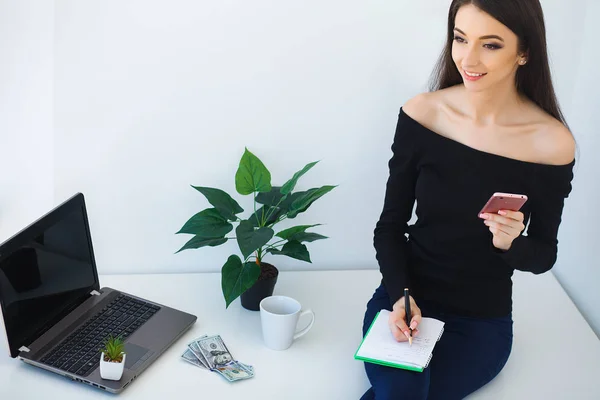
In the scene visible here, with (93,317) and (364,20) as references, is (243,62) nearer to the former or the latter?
(364,20)

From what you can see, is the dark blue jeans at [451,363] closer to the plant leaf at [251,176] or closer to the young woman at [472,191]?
the young woman at [472,191]

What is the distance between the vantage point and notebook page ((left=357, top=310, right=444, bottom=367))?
159 cm

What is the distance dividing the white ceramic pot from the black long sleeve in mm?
632

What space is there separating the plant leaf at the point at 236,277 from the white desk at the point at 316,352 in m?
0.11

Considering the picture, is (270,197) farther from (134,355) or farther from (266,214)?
(134,355)

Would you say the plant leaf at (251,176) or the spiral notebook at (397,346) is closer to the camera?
the spiral notebook at (397,346)

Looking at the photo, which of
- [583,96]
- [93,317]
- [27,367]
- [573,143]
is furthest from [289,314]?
[583,96]

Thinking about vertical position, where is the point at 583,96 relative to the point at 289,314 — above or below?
above

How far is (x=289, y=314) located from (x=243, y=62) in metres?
0.66

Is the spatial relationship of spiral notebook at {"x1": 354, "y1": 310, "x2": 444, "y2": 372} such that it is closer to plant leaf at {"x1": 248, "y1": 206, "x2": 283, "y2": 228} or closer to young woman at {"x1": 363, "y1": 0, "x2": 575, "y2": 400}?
young woman at {"x1": 363, "y1": 0, "x2": 575, "y2": 400}

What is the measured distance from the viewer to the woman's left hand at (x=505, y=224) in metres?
1.58

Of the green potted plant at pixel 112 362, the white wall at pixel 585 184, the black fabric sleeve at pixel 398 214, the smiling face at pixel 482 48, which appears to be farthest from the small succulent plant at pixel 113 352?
the white wall at pixel 585 184

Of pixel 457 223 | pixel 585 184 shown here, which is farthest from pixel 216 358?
pixel 585 184

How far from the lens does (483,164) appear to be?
66.9 inches
